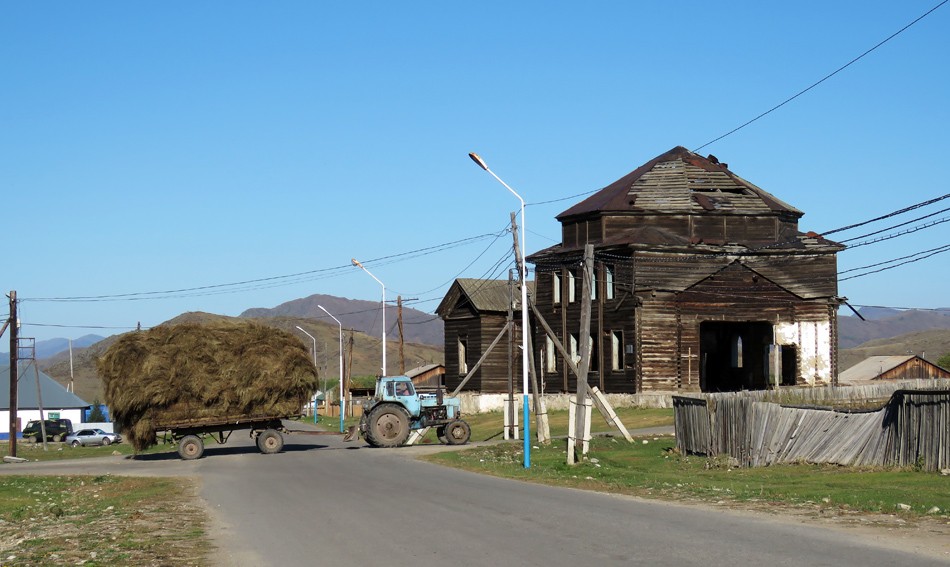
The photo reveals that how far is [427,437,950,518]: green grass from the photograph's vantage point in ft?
62.6

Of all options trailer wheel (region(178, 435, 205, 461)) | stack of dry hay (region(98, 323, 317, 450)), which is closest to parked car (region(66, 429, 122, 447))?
stack of dry hay (region(98, 323, 317, 450))

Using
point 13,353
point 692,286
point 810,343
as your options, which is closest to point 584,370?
point 692,286

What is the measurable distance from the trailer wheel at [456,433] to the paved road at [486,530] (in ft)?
50.7

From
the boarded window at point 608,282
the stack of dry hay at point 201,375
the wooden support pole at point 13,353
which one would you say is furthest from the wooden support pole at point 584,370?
the wooden support pole at point 13,353

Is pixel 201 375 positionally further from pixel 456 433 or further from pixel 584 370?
pixel 584 370

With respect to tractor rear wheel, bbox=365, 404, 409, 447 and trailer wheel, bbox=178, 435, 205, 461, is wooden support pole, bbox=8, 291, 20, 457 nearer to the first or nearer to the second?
trailer wheel, bbox=178, 435, 205, 461

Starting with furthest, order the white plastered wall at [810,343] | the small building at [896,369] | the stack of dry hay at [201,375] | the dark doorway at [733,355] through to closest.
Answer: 1. the small building at [896,369]
2. the dark doorway at [733,355]
3. the white plastered wall at [810,343]
4. the stack of dry hay at [201,375]

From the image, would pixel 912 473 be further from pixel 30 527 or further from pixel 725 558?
pixel 30 527

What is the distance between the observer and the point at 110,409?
120 ft

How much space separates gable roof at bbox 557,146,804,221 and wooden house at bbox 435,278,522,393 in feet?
28.8

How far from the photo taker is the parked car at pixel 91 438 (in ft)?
227

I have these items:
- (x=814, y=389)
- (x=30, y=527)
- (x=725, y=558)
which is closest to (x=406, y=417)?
(x=814, y=389)

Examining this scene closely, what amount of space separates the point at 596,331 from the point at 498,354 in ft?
40.9

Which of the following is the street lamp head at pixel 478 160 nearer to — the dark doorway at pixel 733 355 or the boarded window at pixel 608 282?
the boarded window at pixel 608 282
